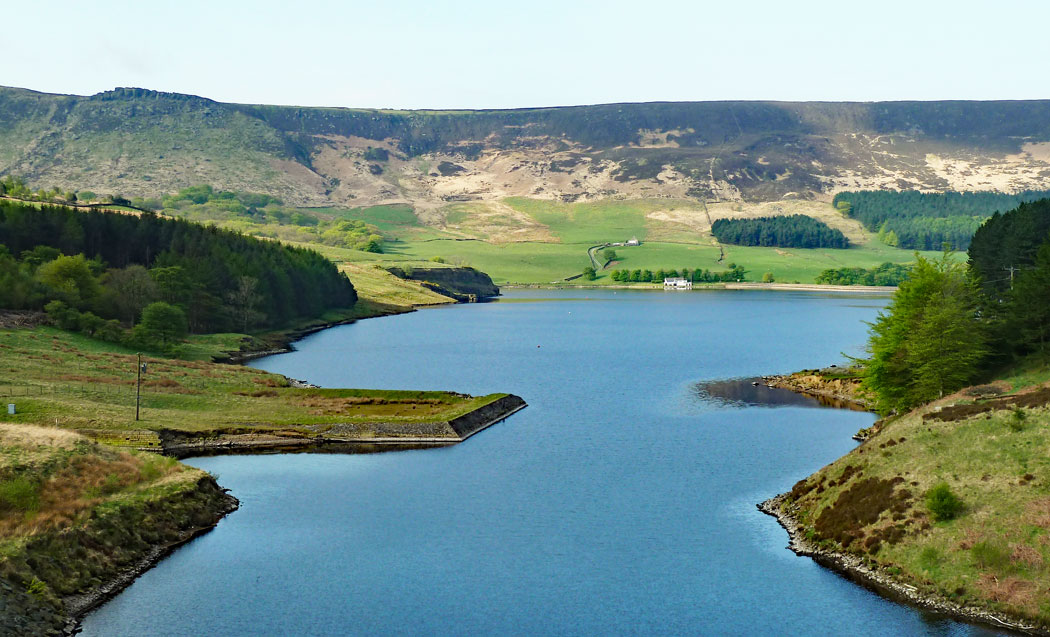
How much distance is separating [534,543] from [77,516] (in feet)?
94.1

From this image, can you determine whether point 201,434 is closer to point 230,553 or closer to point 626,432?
point 230,553

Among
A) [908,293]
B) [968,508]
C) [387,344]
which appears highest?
[908,293]

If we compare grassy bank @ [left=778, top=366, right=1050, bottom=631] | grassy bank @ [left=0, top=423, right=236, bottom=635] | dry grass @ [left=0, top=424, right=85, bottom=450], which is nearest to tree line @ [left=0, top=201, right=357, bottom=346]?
dry grass @ [left=0, top=424, right=85, bottom=450]

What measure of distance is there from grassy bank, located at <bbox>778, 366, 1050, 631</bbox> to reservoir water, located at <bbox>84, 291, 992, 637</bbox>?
277 centimetres

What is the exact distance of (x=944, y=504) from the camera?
184 feet

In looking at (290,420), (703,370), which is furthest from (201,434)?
(703,370)

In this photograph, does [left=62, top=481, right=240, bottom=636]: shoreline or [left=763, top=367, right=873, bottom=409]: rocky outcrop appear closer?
[left=62, top=481, right=240, bottom=636]: shoreline

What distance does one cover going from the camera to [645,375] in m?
150

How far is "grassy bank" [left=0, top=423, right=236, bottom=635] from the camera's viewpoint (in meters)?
50.6

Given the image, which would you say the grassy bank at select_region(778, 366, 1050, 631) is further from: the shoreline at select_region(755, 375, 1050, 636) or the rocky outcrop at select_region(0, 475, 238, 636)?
the rocky outcrop at select_region(0, 475, 238, 636)

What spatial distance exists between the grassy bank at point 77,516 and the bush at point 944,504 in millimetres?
47400

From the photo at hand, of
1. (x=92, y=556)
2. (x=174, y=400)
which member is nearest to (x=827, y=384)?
(x=174, y=400)

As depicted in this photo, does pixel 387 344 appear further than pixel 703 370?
Yes

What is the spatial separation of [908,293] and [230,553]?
227 feet
